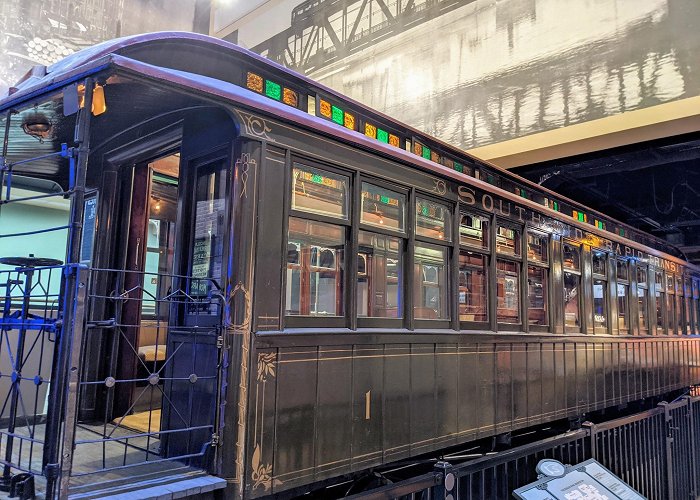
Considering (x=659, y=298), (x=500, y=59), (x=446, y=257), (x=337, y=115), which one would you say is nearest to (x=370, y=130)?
(x=337, y=115)

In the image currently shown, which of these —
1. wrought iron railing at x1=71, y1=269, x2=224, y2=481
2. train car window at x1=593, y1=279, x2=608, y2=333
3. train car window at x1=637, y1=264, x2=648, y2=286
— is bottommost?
wrought iron railing at x1=71, y1=269, x2=224, y2=481

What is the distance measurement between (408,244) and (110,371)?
2787 millimetres

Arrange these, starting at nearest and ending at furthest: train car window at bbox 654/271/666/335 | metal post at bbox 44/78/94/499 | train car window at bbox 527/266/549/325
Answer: metal post at bbox 44/78/94/499, train car window at bbox 527/266/549/325, train car window at bbox 654/271/666/335

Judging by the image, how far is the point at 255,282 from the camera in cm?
303

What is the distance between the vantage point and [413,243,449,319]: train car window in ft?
13.9

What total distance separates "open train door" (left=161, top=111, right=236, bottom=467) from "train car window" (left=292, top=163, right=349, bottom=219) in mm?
455

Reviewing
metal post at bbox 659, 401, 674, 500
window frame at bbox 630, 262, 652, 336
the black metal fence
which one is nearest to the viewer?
the black metal fence

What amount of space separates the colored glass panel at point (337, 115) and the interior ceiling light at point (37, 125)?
1917mm

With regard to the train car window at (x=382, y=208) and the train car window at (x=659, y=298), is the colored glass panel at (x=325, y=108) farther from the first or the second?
Answer: the train car window at (x=659, y=298)

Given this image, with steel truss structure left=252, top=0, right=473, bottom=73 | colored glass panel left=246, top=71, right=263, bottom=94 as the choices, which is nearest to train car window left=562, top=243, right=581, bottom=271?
colored glass panel left=246, top=71, right=263, bottom=94

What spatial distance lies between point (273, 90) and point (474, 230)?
238 centimetres

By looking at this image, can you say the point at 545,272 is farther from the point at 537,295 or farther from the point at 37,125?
the point at 37,125

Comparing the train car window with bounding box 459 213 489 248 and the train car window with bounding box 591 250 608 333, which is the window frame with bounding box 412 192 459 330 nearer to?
the train car window with bounding box 459 213 489 248

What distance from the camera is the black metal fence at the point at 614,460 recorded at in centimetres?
404
